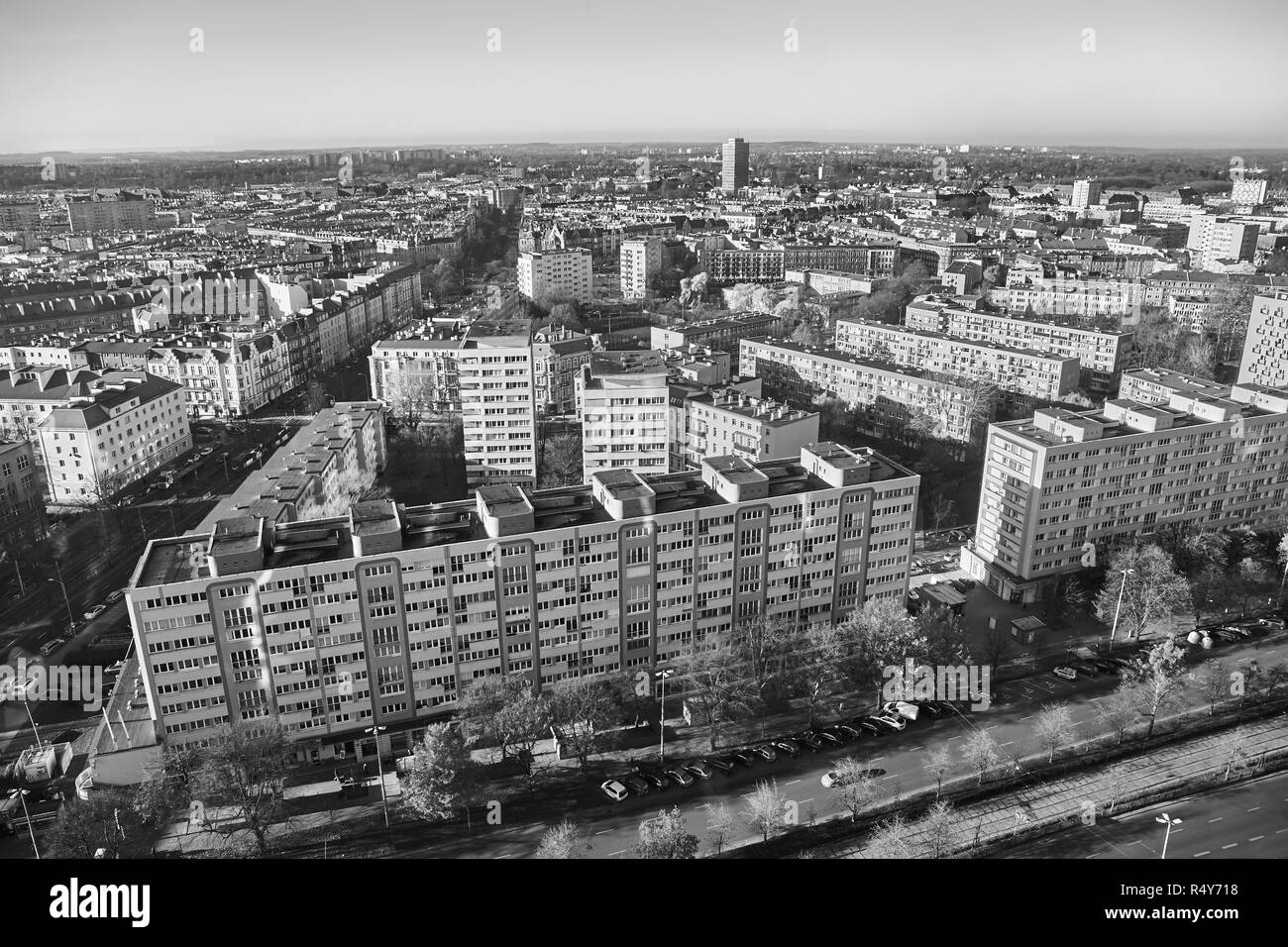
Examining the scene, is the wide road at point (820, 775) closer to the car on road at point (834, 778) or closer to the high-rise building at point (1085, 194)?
the car on road at point (834, 778)

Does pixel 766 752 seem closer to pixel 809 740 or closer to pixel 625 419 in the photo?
pixel 809 740

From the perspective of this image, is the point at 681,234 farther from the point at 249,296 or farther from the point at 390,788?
the point at 390,788

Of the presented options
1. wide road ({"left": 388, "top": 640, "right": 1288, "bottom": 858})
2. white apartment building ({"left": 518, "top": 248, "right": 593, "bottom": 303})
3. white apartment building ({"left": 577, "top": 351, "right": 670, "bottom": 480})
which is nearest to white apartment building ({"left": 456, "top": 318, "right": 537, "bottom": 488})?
white apartment building ({"left": 577, "top": 351, "right": 670, "bottom": 480})

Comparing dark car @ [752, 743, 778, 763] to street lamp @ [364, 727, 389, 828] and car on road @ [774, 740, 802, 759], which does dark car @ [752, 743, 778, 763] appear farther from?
street lamp @ [364, 727, 389, 828]

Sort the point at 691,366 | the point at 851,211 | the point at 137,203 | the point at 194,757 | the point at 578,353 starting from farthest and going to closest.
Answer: the point at 851,211 < the point at 137,203 < the point at 578,353 < the point at 691,366 < the point at 194,757

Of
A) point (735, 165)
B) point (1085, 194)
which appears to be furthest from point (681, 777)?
point (735, 165)
